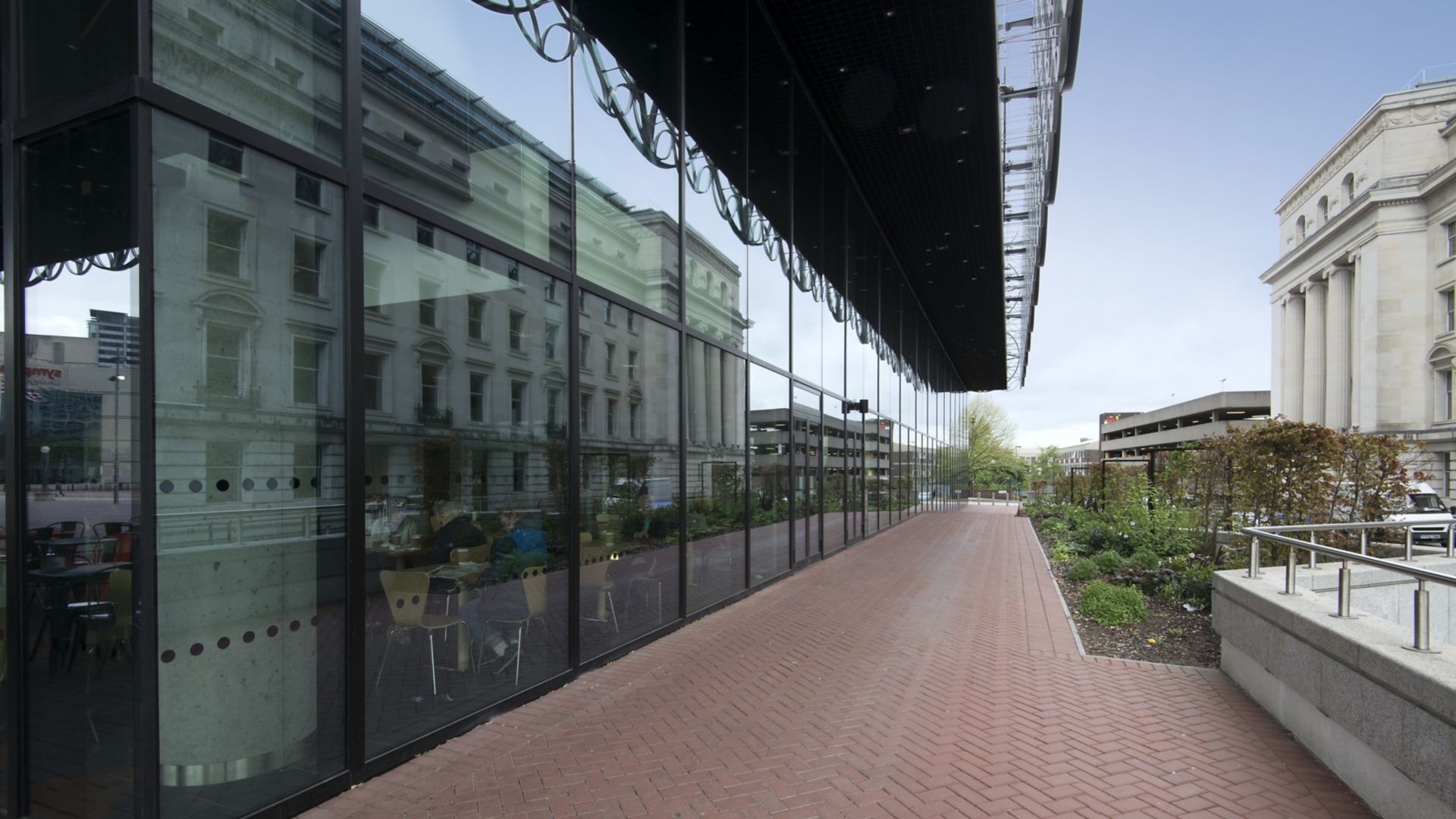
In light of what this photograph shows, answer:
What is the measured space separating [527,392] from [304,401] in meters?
1.94

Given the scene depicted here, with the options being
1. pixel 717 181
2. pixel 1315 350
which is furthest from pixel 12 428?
pixel 1315 350

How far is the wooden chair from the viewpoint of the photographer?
558 cm

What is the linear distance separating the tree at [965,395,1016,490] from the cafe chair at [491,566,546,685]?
4881 centimetres

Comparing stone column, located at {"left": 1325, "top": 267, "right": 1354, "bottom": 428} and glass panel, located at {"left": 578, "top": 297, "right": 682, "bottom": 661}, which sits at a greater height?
stone column, located at {"left": 1325, "top": 267, "right": 1354, "bottom": 428}

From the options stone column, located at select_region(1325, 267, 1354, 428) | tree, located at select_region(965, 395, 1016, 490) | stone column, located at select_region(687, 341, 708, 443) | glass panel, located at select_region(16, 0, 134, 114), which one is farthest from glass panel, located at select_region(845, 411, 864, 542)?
stone column, located at select_region(1325, 267, 1354, 428)

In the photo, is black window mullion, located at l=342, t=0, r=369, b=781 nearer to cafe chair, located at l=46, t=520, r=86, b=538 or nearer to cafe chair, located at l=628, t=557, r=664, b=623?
cafe chair, located at l=46, t=520, r=86, b=538

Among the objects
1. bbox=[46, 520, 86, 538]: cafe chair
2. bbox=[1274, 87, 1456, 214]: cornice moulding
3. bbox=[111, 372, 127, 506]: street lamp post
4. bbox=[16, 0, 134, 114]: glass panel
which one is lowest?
bbox=[46, 520, 86, 538]: cafe chair

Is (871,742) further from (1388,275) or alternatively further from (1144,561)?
(1388,275)

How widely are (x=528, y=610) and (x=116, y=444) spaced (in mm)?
3125

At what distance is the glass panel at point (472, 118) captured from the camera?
4.63m

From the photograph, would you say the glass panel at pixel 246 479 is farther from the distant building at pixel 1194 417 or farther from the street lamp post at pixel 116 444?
the distant building at pixel 1194 417

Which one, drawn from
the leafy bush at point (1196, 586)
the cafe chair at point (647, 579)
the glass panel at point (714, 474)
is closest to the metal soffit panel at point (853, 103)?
the glass panel at point (714, 474)

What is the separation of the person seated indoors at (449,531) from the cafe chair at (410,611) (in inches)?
7.3

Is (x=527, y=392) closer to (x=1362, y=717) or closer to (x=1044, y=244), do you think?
(x=1362, y=717)
